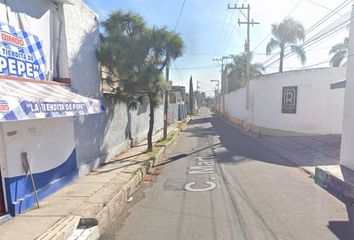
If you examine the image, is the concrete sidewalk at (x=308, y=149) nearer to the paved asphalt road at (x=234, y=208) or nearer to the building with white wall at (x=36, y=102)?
the paved asphalt road at (x=234, y=208)

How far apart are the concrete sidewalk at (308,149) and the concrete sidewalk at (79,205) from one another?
236 inches

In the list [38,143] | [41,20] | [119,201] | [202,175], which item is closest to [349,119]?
[202,175]

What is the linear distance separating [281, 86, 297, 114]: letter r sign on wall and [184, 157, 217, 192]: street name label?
926 cm

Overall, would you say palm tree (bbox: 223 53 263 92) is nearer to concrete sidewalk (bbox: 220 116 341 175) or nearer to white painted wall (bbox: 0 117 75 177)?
concrete sidewalk (bbox: 220 116 341 175)

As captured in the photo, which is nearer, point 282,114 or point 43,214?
point 43,214

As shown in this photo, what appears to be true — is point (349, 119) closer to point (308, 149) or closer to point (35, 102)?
point (308, 149)

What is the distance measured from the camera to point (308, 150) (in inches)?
577

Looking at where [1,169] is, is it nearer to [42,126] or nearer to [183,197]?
[42,126]

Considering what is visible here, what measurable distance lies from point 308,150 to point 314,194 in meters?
7.44

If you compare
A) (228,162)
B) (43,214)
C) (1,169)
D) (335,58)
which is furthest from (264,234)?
(335,58)

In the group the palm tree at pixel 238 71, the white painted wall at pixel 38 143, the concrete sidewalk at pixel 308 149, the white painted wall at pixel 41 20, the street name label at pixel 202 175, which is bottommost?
the street name label at pixel 202 175

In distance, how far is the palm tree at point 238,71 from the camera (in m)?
48.8

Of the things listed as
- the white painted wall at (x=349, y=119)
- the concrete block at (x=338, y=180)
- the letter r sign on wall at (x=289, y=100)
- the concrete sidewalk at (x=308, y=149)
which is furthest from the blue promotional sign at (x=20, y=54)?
the letter r sign on wall at (x=289, y=100)

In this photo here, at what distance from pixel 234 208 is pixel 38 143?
4453mm
